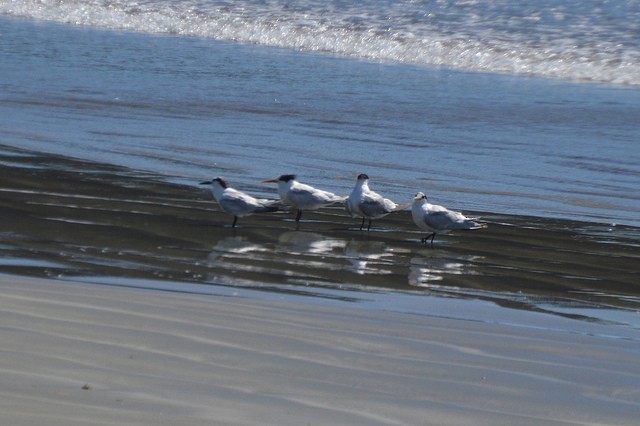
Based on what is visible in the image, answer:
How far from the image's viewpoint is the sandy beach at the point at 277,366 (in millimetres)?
3367

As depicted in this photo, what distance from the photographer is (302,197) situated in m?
7.77

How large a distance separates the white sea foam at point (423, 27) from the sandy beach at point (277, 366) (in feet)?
42.7

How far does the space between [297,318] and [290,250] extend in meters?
2.06

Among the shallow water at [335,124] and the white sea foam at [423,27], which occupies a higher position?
the shallow water at [335,124]

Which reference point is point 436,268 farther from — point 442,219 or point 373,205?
point 373,205

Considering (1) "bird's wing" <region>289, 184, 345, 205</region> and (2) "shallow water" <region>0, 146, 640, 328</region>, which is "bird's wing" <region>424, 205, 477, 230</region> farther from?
(1) "bird's wing" <region>289, 184, 345, 205</region>

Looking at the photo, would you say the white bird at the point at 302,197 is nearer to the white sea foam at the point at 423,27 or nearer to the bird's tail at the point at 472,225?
the bird's tail at the point at 472,225

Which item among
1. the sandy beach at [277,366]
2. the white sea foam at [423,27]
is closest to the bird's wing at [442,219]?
the sandy beach at [277,366]

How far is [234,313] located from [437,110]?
9039 millimetres

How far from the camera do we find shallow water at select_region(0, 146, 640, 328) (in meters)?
5.68

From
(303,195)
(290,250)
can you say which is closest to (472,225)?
(303,195)

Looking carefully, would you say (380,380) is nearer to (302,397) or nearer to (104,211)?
(302,397)

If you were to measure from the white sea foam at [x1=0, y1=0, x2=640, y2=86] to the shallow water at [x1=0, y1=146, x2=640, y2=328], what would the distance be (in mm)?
10040

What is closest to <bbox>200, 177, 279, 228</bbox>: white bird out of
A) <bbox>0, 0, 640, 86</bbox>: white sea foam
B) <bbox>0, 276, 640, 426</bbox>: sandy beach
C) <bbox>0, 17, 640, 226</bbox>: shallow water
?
<bbox>0, 17, 640, 226</bbox>: shallow water
